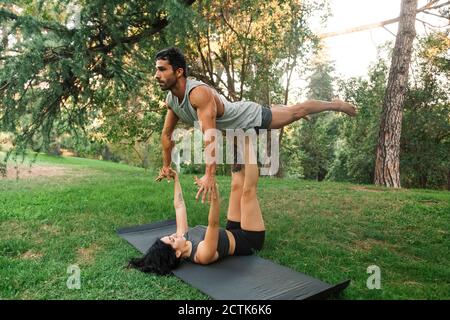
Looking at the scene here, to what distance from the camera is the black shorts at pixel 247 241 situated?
3576 mm

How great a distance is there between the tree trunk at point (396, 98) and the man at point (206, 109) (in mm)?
5159

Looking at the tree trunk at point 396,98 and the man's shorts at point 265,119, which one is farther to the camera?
the tree trunk at point 396,98

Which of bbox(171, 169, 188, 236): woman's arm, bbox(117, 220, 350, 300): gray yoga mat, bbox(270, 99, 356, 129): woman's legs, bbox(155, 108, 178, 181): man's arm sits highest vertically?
bbox(270, 99, 356, 129): woman's legs

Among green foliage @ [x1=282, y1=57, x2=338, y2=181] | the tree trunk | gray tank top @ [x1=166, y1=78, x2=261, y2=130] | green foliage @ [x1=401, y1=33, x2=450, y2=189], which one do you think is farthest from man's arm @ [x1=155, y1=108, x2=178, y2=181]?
green foliage @ [x1=282, y1=57, x2=338, y2=181]

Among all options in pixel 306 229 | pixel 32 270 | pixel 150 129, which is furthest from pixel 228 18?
pixel 32 270

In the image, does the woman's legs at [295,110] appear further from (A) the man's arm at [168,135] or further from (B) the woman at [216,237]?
(A) the man's arm at [168,135]

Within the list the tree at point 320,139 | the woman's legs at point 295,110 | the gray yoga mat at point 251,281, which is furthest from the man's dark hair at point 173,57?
the tree at point 320,139

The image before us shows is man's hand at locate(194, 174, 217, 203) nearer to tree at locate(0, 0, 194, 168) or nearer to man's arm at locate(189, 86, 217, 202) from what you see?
man's arm at locate(189, 86, 217, 202)

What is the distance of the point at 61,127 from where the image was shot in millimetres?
5004

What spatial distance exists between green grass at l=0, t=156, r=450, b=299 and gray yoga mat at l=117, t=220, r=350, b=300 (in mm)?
137

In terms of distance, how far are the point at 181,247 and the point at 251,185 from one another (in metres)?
0.93

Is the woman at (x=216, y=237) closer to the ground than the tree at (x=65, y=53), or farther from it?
closer to the ground

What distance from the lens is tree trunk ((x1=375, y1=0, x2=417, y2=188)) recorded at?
8461 millimetres
